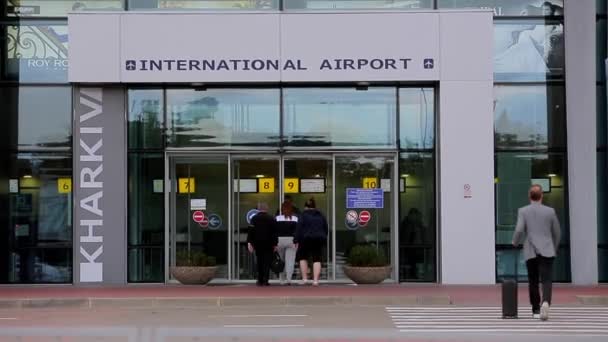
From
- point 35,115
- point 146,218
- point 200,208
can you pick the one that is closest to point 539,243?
point 200,208

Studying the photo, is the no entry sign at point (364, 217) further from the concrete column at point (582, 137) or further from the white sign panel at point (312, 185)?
the concrete column at point (582, 137)

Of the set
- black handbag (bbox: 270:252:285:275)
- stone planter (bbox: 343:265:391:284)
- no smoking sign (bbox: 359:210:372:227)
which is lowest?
stone planter (bbox: 343:265:391:284)

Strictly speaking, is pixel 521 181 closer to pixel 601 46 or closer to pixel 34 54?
pixel 601 46

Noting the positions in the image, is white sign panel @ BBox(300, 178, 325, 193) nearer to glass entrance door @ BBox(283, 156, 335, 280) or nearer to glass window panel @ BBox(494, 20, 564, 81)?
glass entrance door @ BBox(283, 156, 335, 280)

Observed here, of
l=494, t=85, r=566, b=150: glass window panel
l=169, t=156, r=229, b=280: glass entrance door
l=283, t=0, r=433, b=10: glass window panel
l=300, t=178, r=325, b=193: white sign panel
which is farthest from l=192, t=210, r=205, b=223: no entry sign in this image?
l=494, t=85, r=566, b=150: glass window panel

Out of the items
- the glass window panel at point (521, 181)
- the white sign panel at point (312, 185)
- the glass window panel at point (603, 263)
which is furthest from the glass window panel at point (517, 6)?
the glass window panel at point (603, 263)

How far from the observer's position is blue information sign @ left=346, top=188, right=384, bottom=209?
71.3ft

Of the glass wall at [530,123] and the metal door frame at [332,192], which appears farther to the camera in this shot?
the glass wall at [530,123]

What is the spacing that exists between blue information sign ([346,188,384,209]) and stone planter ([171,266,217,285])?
3.28m

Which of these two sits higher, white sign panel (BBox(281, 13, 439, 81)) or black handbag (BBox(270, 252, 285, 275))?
white sign panel (BBox(281, 13, 439, 81))

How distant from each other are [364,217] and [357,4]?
15.3 feet

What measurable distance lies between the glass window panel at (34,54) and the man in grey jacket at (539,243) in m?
11.5

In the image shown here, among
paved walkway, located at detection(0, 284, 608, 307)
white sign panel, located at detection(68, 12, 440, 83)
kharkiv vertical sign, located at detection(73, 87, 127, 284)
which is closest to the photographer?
paved walkway, located at detection(0, 284, 608, 307)

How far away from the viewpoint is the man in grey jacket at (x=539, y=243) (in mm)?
14266
